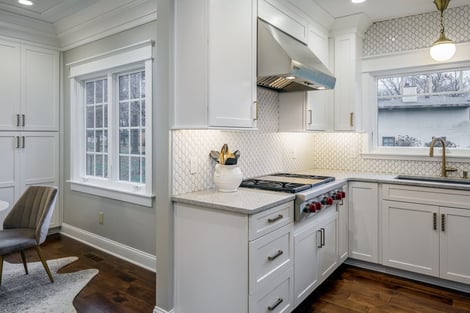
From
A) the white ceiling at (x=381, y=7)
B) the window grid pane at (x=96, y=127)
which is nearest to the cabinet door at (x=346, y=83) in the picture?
the white ceiling at (x=381, y=7)

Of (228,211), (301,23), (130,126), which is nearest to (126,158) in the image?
(130,126)

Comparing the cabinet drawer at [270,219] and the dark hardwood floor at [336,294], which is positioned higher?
the cabinet drawer at [270,219]

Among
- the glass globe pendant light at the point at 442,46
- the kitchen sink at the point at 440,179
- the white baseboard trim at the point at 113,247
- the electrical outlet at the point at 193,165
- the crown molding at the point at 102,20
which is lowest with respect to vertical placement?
the white baseboard trim at the point at 113,247

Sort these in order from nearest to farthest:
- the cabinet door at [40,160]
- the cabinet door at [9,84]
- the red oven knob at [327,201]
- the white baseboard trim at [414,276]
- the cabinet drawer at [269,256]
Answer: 1. the cabinet drawer at [269,256]
2. the red oven knob at [327,201]
3. the white baseboard trim at [414,276]
4. the cabinet door at [9,84]
5. the cabinet door at [40,160]

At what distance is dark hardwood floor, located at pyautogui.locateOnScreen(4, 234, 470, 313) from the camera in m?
2.55

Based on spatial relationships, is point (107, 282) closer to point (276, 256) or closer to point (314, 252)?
point (276, 256)

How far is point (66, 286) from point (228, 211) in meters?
1.90

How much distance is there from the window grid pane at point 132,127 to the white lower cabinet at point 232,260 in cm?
139

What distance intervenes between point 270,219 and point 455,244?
6.19 feet

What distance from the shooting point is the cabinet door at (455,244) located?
2773 millimetres

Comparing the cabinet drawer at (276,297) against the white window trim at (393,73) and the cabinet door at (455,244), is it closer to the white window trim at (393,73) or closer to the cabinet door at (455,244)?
the cabinet door at (455,244)

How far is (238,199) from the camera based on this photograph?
217cm

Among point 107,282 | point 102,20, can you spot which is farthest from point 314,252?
point 102,20

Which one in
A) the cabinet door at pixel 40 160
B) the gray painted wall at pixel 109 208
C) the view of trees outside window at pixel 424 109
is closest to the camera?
the gray painted wall at pixel 109 208
